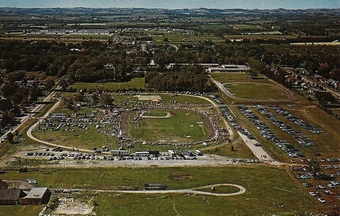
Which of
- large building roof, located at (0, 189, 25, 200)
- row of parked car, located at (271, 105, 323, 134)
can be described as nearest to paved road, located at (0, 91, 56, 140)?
large building roof, located at (0, 189, 25, 200)

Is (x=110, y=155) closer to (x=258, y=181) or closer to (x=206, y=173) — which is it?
(x=206, y=173)

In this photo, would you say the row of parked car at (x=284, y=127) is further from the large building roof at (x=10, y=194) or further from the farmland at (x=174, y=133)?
the large building roof at (x=10, y=194)

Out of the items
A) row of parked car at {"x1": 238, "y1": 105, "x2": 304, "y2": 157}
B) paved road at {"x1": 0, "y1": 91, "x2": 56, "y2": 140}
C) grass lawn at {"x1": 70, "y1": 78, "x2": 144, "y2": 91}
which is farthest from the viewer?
grass lawn at {"x1": 70, "y1": 78, "x2": 144, "y2": 91}

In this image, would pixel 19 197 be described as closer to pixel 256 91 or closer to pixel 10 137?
pixel 10 137

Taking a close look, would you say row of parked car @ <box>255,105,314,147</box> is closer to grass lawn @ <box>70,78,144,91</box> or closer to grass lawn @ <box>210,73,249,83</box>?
grass lawn @ <box>210,73,249,83</box>

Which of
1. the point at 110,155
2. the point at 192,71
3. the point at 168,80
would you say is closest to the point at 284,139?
the point at 110,155

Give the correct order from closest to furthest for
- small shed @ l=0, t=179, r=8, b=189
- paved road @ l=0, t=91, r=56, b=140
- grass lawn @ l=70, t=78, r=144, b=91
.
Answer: small shed @ l=0, t=179, r=8, b=189 → paved road @ l=0, t=91, r=56, b=140 → grass lawn @ l=70, t=78, r=144, b=91
